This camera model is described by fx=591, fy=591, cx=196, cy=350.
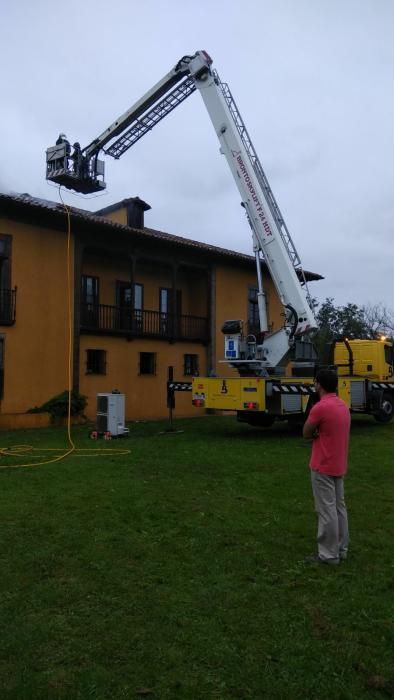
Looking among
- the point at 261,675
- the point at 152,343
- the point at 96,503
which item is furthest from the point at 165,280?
the point at 261,675

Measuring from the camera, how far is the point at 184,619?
4066mm

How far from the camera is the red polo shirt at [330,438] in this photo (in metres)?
5.23

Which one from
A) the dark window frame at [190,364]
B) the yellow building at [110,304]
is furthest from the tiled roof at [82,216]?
the dark window frame at [190,364]

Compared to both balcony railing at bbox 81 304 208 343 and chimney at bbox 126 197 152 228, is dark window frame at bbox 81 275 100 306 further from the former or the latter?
chimney at bbox 126 197 152 228

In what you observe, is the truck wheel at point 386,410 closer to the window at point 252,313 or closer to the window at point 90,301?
the window at point 252,313

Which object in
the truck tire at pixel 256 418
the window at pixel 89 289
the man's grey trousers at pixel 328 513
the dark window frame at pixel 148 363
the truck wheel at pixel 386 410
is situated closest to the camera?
the man's grey trousers at pixel 328 513

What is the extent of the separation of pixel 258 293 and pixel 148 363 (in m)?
8.04

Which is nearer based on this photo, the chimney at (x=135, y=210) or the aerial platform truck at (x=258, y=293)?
the aerial platform truck at (x=258, y=293)

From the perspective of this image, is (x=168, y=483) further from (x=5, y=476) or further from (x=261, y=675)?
(x=261, y=675)

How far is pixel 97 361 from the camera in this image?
840 inches

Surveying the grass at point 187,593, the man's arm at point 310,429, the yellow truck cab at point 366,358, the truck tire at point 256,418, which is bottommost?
the grass at point 187,593

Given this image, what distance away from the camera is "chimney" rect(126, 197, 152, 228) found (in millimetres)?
24172

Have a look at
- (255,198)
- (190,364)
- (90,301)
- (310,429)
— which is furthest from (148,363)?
(310,429)

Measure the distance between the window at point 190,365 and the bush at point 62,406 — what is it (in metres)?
6.14
